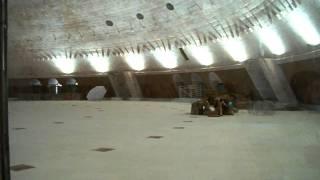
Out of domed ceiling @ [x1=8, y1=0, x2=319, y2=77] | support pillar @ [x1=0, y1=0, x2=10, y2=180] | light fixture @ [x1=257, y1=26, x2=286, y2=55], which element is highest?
domed ceiling @ [x1=8, y1=0, x2=319, y2=77]

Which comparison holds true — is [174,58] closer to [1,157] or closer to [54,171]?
[54,171]

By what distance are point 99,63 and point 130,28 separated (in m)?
4.67

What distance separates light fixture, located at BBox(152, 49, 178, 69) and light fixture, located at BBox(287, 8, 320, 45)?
9.53 metres

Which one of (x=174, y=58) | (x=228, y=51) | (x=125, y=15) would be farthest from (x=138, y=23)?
(x=228, y=51)

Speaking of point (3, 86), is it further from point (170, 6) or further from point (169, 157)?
point (170, 6)

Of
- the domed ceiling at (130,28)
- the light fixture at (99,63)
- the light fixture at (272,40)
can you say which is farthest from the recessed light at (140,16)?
the light fixture at (272,40)

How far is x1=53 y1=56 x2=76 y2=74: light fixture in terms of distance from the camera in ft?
80.4

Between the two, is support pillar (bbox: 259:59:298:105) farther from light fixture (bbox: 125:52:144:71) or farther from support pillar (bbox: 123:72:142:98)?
support pillar (bbox: 123:72:142:98)

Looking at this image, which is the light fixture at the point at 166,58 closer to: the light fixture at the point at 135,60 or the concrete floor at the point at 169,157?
the light fixture at the point at 135,60

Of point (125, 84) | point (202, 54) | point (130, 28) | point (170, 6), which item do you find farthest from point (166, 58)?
point (170, 6)

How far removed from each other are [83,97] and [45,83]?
353 centimetres

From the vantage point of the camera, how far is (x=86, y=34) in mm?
21984

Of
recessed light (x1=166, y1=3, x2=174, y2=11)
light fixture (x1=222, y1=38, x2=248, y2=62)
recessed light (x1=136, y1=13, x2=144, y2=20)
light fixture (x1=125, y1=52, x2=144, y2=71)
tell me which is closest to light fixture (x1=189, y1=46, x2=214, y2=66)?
light fixture (x1=222, y1=38, x2=248, y2=62)

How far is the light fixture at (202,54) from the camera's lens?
1811 cm
